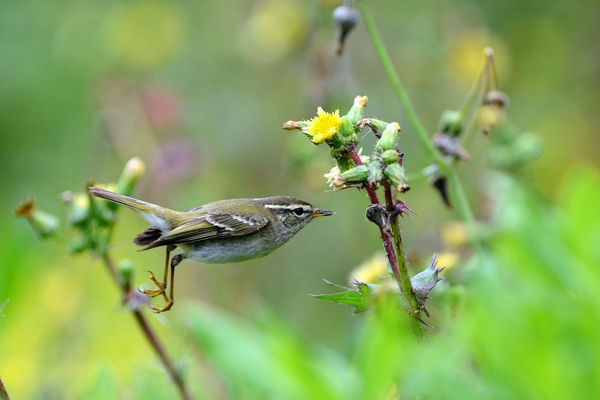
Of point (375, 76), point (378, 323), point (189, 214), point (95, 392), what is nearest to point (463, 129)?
point (189, 214)

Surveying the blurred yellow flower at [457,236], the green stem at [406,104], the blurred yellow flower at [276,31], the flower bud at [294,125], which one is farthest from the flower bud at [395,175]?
the blurred yellow flower at [276,31]

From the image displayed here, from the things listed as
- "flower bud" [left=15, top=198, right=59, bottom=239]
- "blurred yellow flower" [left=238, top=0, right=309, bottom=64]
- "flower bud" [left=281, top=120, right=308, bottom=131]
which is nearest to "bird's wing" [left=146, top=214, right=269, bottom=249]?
"flower bud" [left=15, top=198, right=59, bottom=239]

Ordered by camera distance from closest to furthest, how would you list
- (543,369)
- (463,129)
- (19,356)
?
(543,369) < (463,129) < (19,356)

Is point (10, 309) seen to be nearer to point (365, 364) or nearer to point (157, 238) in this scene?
point (157, 238)

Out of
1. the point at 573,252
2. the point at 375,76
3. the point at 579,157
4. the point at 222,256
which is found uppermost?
the point at 573,252

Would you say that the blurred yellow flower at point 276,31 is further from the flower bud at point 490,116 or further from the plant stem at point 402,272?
the plant stem at point 402,272

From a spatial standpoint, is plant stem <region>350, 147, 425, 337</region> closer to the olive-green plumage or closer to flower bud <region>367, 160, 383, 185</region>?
flower bud <region>367, 160, 383, 185</region>
